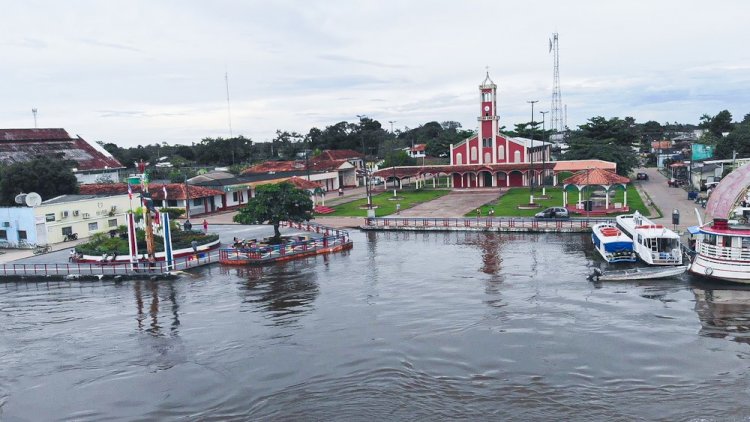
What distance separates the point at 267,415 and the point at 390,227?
30.8m

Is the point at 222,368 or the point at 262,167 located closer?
the point at 222,368

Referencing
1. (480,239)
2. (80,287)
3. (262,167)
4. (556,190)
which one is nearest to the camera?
(80,287)

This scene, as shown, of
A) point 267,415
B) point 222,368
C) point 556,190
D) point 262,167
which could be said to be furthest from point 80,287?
point 262,167

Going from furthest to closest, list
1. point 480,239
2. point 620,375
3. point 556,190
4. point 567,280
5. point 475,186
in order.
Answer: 1. point 475,186
2. point 556,190
3. point 480,239
4. point 567,280
5. point 620,375

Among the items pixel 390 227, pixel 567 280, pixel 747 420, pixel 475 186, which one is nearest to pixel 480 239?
pixel 390 227

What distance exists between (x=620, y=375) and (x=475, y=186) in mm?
59114

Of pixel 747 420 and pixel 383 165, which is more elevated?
pixel 383 165

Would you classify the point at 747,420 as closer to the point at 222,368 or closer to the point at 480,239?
the point at 222,368

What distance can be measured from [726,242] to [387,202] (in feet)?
124

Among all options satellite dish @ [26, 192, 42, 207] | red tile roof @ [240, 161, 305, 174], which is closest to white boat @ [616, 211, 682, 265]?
satellite dish @ [26, 192, 42, 207]

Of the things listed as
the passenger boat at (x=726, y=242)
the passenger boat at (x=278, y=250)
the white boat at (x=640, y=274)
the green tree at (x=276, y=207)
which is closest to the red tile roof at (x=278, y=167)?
the green tree at (x=276, y=207)

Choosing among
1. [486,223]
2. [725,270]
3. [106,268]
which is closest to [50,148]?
[106,268]

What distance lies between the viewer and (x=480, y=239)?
133 feet

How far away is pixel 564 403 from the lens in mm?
16016
